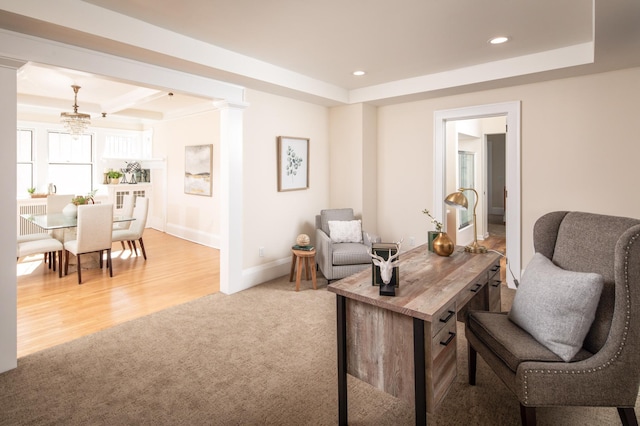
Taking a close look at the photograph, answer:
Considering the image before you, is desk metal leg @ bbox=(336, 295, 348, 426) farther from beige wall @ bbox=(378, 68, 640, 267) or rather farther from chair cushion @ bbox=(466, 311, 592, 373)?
beige wall @ bbox=(378, 68, 640, 267)

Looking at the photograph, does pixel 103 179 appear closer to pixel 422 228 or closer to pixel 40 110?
pixel 40 110

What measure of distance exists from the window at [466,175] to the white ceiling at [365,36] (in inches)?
90.1

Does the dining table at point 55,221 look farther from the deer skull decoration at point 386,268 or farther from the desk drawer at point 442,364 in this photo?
the desk drawer at point 442,364

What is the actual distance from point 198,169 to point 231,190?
9.89 feet

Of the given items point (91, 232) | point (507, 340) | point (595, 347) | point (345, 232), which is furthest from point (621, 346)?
point (91, 232)

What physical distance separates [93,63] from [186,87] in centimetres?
83

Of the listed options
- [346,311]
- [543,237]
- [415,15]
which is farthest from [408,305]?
[415,15]

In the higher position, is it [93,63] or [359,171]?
[93,63]

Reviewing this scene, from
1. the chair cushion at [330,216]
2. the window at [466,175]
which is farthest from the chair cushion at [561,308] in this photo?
the window at [466,175]

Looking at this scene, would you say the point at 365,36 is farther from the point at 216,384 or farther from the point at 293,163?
the point at 216,384

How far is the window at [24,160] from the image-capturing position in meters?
6.61

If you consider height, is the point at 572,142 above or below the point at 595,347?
above

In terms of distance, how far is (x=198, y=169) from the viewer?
22.0 ft

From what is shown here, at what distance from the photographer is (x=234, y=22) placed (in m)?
2.83
